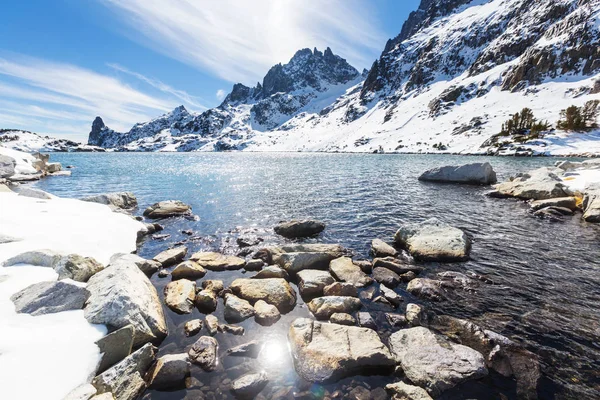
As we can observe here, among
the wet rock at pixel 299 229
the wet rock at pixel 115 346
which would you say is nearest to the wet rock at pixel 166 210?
the wet rock at pixel 299 229

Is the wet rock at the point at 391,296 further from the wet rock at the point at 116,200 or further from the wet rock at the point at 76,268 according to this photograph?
the wet rock at the point at 116,200

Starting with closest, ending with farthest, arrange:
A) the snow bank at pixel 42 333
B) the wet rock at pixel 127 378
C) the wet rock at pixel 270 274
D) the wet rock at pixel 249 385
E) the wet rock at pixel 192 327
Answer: the snow bank at pixel 42 333
the wet rock at pixel 127 378
the wet rock at pixel 249 385
the wet rock at pixel 192 327
the wet rock at pixel 270 274

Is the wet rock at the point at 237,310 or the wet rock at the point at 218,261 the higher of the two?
the wet rock at the point at 237,310

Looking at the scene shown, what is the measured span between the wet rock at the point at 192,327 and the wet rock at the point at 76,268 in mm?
4510

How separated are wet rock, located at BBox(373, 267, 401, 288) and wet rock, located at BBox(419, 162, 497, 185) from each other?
96.1 ft

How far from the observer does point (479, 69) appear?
175625mm

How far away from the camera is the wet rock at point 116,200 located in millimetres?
22938

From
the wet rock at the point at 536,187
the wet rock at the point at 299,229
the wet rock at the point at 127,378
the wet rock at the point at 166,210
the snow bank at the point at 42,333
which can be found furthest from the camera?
the wet rock at the point at 536,187

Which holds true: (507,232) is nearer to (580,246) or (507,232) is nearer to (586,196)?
(580,246)

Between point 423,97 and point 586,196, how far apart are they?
7981 inches

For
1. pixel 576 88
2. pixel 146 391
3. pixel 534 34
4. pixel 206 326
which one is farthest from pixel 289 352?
pixel 534 34

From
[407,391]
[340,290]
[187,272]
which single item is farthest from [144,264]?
[407,391]

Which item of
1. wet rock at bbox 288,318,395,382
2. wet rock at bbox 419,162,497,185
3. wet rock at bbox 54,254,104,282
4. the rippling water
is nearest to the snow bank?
wet rock at bbox 54,254,104,282

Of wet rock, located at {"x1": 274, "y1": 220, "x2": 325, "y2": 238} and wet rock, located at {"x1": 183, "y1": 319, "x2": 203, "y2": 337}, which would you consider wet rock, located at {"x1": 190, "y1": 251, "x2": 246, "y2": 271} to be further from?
wet rock, located at {"x1": 274, "y1": 220, "x2": 325, "y2": 238}
